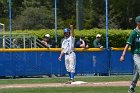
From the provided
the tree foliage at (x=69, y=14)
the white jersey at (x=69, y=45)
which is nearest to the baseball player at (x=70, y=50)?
the white jersey at (x=69, y=45)

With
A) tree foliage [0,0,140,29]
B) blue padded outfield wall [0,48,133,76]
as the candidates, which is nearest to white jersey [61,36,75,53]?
blue padded outfield wall [0,48,133,76]

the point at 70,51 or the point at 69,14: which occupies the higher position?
the point at 69,14

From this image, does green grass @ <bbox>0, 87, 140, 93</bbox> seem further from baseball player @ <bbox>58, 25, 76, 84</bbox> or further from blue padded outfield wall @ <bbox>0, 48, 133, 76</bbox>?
blue padded outfield wall @ <bbox>0, 48, 133, 76</bbox>

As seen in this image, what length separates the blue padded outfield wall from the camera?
2333cm

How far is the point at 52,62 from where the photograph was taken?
23719mm

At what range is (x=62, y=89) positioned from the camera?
51.6 feet

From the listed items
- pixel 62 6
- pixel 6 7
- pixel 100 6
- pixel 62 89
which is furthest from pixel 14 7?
pixel 62 89

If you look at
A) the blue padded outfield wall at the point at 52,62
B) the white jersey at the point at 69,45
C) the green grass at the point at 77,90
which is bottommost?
the green grass at the point at 77,90

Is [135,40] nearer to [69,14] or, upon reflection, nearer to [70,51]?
[70,51]

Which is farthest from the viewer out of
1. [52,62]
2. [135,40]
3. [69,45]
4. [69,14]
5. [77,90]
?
[69,14]

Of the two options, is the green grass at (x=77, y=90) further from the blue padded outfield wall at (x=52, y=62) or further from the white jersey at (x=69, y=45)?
the blue padded outfield wall at (x=52, y=62)

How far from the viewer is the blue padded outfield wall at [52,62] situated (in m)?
23.3

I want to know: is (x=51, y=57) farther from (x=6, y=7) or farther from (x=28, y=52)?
(x=6, y=7)

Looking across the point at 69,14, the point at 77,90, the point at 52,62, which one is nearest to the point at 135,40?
the point at 77,90
